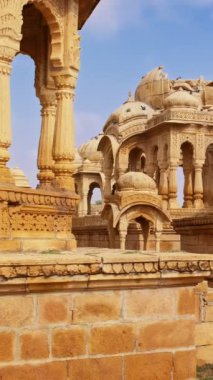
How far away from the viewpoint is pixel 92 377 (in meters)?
3.47

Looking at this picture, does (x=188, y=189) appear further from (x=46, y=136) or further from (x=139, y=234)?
(x=46, y=136)

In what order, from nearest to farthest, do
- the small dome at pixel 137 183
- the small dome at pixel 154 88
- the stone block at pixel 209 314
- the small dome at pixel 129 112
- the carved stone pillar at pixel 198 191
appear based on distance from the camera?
the stone block at pixel 209 314 → the small dome at pixel 137 183 → the carved stone pillar at pixel 198 191 → the small dome at pixel 129 112 → the small dome at pixel 154 88

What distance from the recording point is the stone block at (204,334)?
596 cm

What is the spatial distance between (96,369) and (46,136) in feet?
15.8

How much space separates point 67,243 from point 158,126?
50.0ft

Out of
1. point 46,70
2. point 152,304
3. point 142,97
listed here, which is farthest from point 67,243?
point 142,97

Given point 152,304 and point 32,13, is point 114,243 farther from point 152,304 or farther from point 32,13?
point 152,304

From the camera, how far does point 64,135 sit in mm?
6926

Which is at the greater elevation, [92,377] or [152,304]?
[152,304]

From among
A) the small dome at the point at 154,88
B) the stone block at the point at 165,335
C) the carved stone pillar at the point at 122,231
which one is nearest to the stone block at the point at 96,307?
the stone block at the point at 165,335

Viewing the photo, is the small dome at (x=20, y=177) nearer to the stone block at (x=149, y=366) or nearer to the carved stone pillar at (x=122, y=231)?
the carved stone pillar at (x=122, y=231)

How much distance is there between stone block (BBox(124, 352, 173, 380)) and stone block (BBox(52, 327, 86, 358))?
316 mm

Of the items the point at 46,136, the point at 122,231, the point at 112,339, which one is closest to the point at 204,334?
the point at 112,339

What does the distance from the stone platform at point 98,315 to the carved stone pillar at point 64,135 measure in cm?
349
